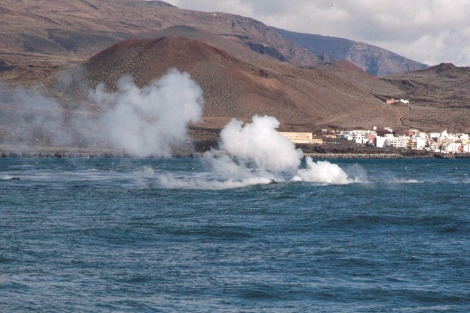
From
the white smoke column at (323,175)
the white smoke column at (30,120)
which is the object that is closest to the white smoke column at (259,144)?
the white smoke column at (323,175)

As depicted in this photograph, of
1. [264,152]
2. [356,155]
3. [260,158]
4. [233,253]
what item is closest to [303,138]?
[356,155]

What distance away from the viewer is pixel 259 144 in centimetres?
7669

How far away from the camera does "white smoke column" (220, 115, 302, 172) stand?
252 feet

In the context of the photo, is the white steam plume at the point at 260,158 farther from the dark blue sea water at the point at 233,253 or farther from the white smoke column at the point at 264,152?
the dark blue sea water at the point at 233,253

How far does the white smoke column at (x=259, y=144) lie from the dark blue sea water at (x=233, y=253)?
11.5 meters

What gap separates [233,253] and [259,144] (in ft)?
132

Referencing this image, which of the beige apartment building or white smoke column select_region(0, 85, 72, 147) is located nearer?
white smoke column select_region(0, 85, 72, 147)

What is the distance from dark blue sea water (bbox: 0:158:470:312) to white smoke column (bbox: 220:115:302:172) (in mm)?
11522

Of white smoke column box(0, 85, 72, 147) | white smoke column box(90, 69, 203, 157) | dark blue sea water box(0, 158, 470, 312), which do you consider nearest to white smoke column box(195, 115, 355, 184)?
white smoke column box(90, 69, 203, 157)

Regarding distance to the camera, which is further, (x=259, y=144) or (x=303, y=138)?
(x=303, y=138)

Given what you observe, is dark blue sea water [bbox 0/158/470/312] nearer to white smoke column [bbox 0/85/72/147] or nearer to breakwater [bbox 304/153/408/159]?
white smoke column [bbox 0/85/72/147]

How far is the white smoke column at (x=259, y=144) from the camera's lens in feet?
252

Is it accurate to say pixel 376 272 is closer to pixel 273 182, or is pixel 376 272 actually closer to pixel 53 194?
pixel 53 194

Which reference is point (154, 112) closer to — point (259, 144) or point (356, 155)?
point (259, 144)
